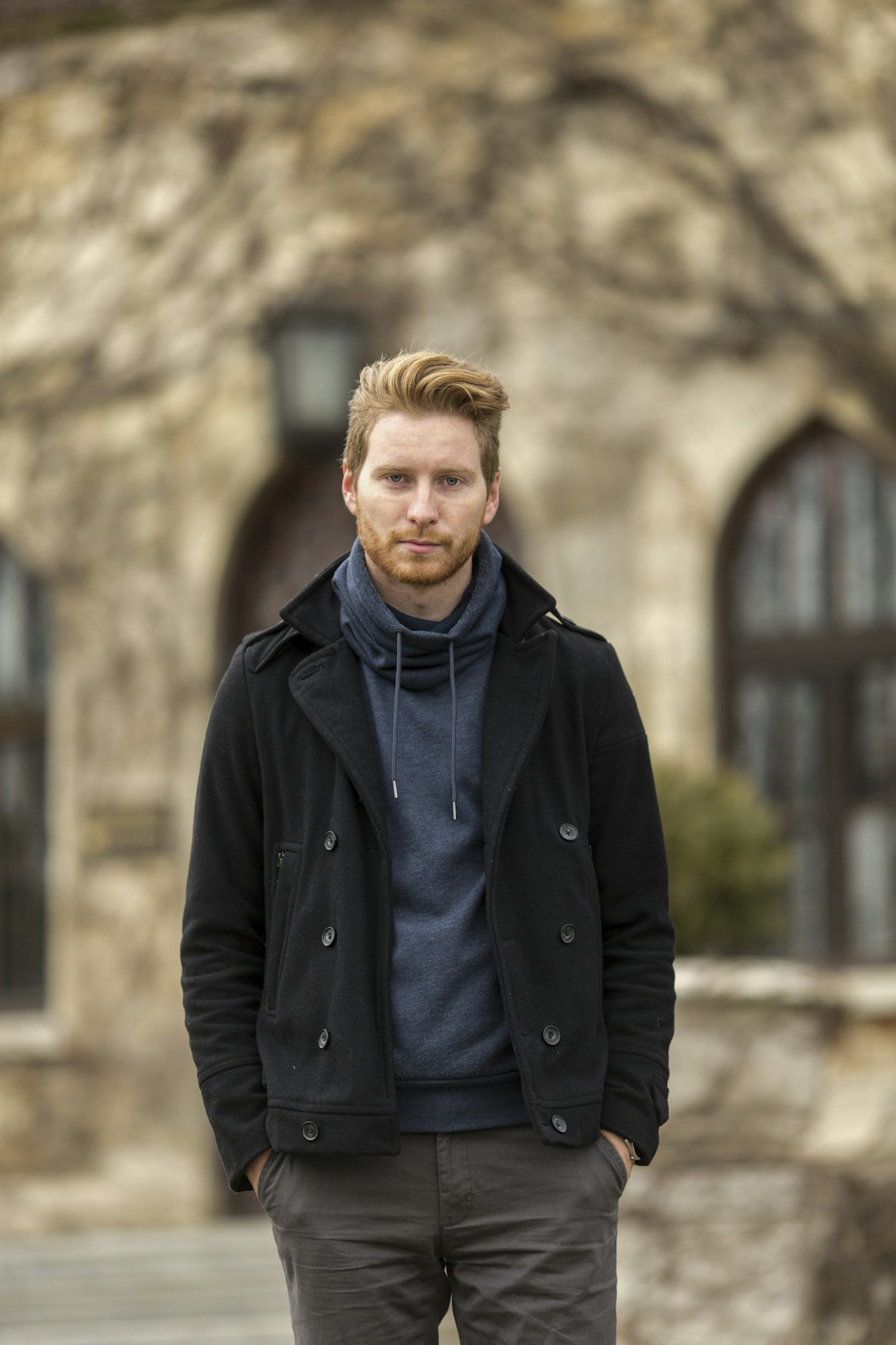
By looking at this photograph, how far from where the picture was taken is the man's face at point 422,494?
7.73 ft

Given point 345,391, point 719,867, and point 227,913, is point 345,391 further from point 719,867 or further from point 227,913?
point 227,913

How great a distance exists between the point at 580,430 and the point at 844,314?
129 centimetres

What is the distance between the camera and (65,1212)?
8117 millimetres

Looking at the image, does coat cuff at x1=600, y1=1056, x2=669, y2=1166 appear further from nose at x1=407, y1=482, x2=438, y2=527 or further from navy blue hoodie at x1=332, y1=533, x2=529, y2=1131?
nose at x1=407, y1=482, x2=438, y2=527

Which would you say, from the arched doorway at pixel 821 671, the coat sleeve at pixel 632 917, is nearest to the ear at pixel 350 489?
the coat sleeve at pixel 632 917

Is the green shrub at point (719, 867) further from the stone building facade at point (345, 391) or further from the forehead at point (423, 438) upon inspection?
the forehead at point (423, 438)

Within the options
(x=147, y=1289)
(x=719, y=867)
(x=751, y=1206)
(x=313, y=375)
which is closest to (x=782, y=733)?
(x=719, y=867)

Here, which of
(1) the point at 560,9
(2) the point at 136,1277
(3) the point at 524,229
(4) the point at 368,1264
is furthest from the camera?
(3) the point at 524,229

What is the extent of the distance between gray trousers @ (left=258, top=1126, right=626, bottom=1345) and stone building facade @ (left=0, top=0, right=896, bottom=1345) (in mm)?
5080

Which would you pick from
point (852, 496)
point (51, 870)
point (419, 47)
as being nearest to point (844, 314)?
point (852, 496)

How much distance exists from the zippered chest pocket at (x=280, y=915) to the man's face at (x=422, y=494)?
375mm

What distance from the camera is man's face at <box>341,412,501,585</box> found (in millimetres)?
2357

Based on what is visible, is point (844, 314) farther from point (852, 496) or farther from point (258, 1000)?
point (258, 1000)

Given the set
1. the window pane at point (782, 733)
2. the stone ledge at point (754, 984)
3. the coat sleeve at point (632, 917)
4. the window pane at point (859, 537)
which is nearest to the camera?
the coat sleeve at point (632, 917)
